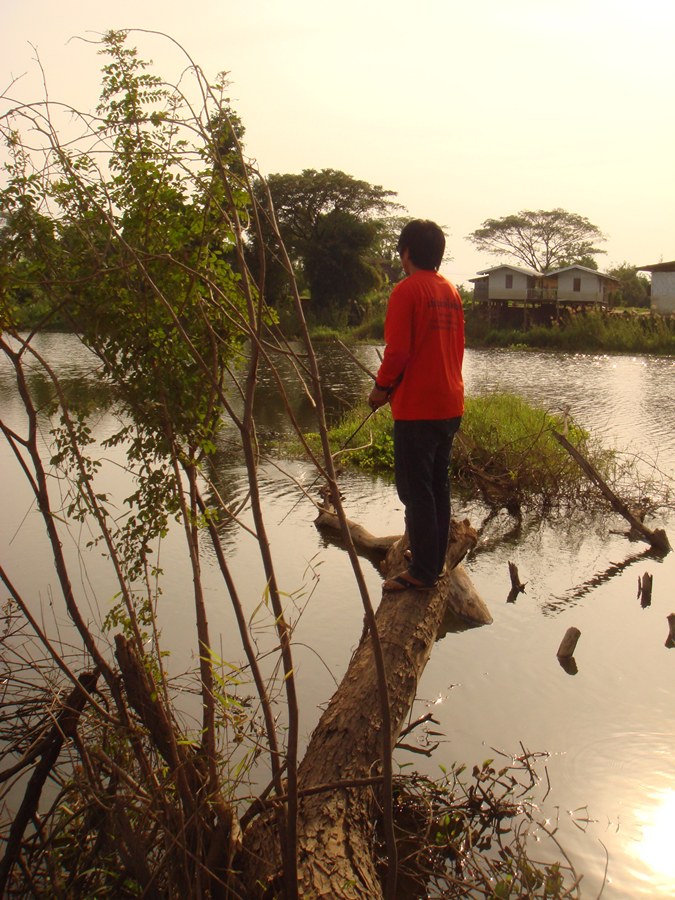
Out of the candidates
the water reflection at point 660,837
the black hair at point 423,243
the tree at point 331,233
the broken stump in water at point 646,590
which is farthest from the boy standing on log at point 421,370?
the tree at point 331,233

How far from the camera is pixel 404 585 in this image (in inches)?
183

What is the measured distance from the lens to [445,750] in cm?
471

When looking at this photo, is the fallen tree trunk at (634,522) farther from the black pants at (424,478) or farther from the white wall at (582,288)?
the white wall at (582,288)

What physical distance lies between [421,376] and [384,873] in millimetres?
2013

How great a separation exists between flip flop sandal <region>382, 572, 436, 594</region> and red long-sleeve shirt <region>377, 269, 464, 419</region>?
3.03ft

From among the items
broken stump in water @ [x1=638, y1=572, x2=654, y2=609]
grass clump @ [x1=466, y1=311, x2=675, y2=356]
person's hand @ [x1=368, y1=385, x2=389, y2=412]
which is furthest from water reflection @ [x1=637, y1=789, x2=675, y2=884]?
grass clump @ [x1=466, y1=311, x2=675, y2=356]

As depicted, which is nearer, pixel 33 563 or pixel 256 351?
pixel 256 351

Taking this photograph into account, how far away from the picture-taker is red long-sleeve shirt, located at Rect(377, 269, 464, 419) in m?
3.97

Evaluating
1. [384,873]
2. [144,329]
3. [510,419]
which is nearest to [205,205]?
[144,329]

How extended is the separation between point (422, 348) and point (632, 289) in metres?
59.6

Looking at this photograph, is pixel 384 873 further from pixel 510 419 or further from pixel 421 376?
pixel 510 419

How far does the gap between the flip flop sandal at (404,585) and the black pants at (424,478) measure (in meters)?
0.15

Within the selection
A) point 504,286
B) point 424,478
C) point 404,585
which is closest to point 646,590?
point 404,585

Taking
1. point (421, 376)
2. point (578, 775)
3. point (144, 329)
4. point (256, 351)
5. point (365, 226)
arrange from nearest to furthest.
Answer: point (256, 351) → point (144, 329) → point (421, 376) → point (578, 775) → point (365, 226)
